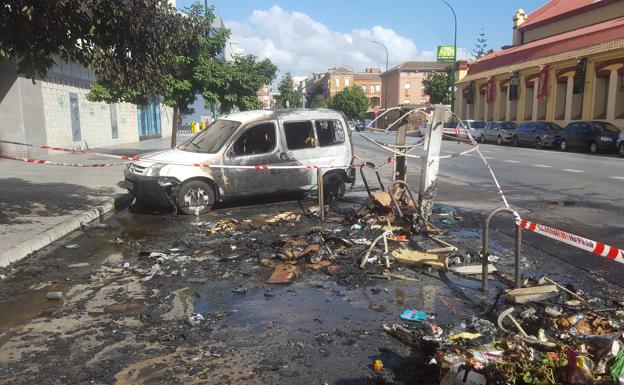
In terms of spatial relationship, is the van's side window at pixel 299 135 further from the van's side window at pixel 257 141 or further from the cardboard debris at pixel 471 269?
the cardboard debris at pixel 471 269

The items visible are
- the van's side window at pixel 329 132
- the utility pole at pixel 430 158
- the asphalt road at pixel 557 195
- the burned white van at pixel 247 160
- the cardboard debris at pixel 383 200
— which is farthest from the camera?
the van's side window at pixel 329 132

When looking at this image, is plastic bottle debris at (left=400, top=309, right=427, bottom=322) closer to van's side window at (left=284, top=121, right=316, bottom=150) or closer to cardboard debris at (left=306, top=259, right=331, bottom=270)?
cardboard debris at (left=306, top=259, right=331, bottom=270)

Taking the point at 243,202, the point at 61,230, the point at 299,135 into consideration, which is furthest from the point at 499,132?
the point at 61,230

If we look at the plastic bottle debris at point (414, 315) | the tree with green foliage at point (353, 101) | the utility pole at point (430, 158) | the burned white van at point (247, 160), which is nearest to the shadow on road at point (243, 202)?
the burned white van at point (247, 160)

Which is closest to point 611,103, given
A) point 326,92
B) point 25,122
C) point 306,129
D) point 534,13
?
point 534,13

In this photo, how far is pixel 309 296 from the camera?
16.6 ft

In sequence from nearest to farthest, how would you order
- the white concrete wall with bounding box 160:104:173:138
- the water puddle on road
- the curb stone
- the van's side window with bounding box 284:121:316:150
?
the water puddle on road
the curb stone
the van's side window with bounding box 284:121:316:150
the white concrete wall with bounding box 160:104:173:138

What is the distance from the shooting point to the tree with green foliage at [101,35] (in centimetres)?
587

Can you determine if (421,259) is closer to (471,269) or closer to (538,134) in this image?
(471,269)

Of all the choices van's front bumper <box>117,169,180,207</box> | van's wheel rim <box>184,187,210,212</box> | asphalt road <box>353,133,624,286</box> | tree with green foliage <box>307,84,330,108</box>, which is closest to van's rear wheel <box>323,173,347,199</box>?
asphalt road <box>353,133,624,286</box>

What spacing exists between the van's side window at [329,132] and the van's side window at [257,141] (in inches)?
41.1

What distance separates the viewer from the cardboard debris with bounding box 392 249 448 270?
5.79 metres

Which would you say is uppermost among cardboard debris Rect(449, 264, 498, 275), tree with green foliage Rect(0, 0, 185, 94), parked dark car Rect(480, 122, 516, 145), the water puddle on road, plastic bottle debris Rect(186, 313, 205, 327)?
tree with green foliage Rect(0, 0, 185, 94)

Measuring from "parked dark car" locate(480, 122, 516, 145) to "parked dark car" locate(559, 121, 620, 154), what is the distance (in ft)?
19.6
